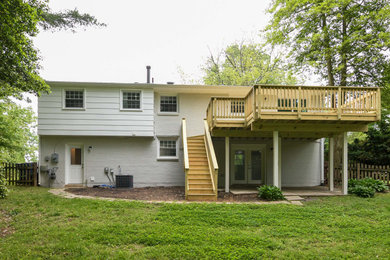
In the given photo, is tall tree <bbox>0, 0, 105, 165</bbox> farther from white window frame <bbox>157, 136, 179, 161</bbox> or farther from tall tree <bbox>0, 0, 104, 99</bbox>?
white window frame <bbox>157, 136, 179, 161</bbox>

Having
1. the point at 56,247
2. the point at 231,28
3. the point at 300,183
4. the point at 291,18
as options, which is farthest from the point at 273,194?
the point at 231,28

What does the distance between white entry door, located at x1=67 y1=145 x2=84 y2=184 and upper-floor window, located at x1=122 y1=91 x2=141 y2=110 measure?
3086 mm

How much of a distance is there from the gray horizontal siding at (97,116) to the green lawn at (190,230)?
15.4 ft

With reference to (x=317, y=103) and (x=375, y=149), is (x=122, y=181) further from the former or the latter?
(x=375, y=149)

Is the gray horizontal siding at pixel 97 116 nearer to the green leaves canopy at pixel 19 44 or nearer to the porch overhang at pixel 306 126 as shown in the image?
the green leaves canopy at pixel 19 44

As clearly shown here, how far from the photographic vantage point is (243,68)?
85.5ft

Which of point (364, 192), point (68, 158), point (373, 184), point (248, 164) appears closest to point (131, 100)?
point (68, 158)

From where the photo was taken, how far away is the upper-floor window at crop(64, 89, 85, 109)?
41.8 feet

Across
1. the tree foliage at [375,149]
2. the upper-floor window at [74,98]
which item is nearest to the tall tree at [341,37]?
the tree foliage at [375,149]

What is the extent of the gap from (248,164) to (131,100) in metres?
6.79

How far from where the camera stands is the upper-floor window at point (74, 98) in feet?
41.8

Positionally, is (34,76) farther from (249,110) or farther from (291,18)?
(291,18)

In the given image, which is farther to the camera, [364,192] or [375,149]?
[375,149]

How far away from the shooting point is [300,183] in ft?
46.6
